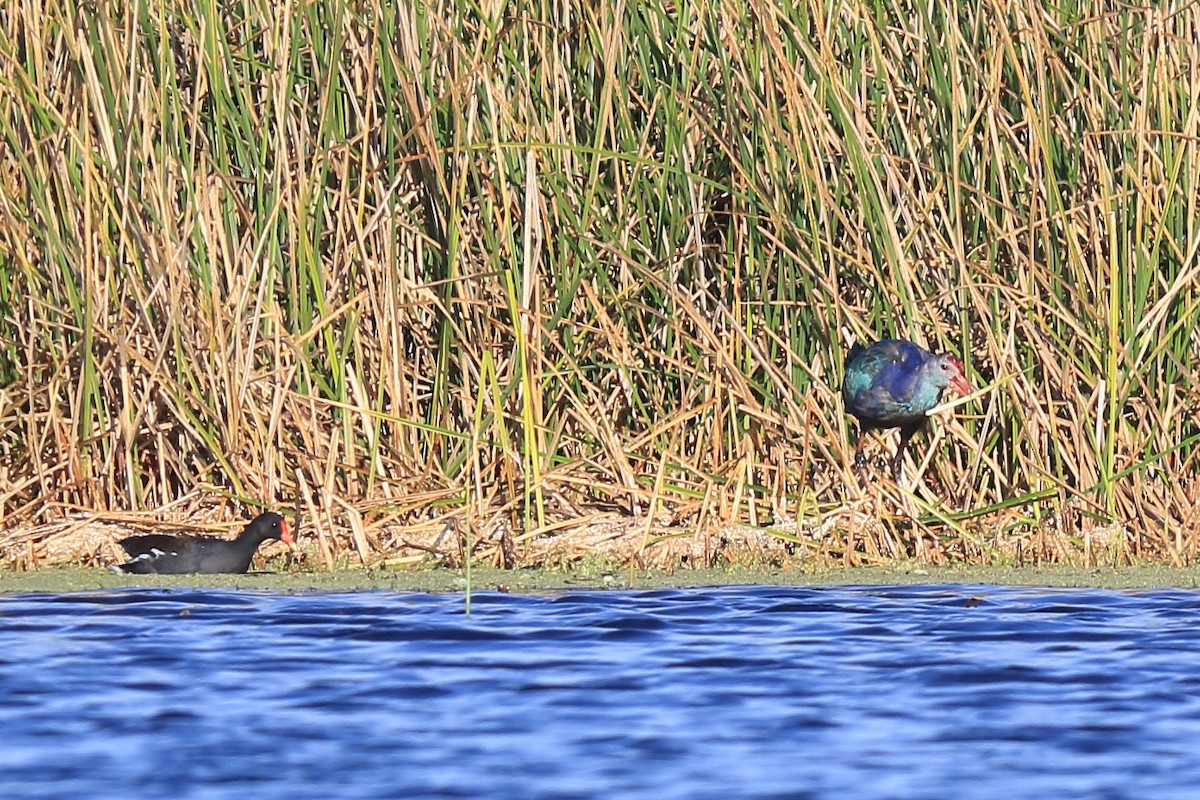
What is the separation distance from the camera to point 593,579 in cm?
607

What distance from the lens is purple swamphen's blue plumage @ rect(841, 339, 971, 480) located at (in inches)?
236

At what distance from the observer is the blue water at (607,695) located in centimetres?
383

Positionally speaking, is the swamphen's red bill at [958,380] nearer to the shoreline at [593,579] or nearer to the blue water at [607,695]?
the shoreline at [593,579]

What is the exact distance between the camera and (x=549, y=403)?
261 inches

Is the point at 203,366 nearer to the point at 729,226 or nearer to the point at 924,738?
the point at 729,226

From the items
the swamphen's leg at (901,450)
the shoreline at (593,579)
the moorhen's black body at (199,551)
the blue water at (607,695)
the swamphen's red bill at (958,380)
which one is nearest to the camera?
the blue water at (607,695)

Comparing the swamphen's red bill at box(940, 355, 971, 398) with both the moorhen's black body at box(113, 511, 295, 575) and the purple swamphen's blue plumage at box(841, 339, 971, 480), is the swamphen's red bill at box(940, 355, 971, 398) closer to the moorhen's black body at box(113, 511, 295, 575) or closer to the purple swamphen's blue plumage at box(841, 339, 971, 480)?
the purple swamphen's blue plumage at box(841, 339, 971, 480)

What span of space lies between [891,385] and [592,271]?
42.0 inches

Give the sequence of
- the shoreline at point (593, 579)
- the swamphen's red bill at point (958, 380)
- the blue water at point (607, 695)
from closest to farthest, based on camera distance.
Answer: the blue water at point (607, 695) → the shoreline at point (593, 579) → the swamphen's red bill at point (958, 380)

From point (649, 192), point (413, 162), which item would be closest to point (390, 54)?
point (413, 162)

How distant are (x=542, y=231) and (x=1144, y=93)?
5.61 feet

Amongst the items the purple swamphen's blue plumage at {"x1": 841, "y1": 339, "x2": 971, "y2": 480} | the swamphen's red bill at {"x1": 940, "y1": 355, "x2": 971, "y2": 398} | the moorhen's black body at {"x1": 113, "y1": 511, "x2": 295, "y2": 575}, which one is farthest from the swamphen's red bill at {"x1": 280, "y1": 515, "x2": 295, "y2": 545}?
the swamphen's red bill at {"x1": 940, "y1": 355, "x2": 971, "y2": 398}

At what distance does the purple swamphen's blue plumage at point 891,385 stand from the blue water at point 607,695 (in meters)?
0.51

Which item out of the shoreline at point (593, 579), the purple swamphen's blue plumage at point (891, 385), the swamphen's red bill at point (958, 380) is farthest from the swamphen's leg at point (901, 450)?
the shoreline at point (593, 579)
